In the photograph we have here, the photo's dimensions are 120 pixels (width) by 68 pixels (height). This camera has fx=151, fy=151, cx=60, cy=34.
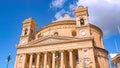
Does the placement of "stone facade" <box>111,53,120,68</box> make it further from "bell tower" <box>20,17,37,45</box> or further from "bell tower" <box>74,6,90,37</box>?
"bell tower" <box>20,17,37,45</box>

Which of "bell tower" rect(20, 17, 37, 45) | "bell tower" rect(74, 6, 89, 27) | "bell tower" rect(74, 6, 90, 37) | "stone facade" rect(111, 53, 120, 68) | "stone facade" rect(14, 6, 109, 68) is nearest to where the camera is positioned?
"stone facade" rect(14, 6, 109, 68)

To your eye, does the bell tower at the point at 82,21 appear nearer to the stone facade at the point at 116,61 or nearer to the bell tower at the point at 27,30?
the stone facade at the point at 116,61

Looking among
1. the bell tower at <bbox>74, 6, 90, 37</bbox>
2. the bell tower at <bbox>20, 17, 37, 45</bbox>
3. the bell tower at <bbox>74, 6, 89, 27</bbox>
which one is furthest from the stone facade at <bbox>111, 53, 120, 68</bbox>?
the bell tower at <bbox>20, 17, 37, 45</bbox>

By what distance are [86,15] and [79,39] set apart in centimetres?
589

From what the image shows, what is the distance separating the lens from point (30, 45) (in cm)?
2866

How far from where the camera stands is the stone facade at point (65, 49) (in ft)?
81.7

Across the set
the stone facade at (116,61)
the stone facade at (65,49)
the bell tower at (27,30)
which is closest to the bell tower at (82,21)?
the stone facade at (65,49)

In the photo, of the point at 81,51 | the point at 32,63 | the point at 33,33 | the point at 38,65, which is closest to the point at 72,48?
the point at 81,51

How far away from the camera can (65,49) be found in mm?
25984

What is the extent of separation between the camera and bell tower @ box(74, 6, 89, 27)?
2879 centimetres

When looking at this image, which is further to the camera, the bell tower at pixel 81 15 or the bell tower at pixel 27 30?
the bell tower at pixel 27 30

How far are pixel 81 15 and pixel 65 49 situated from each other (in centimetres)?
794

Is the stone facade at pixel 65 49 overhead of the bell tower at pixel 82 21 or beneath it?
beneath

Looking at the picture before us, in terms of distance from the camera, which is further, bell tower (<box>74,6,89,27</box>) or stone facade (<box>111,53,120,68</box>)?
bell tower (<box>74,6,89,27</box>)
